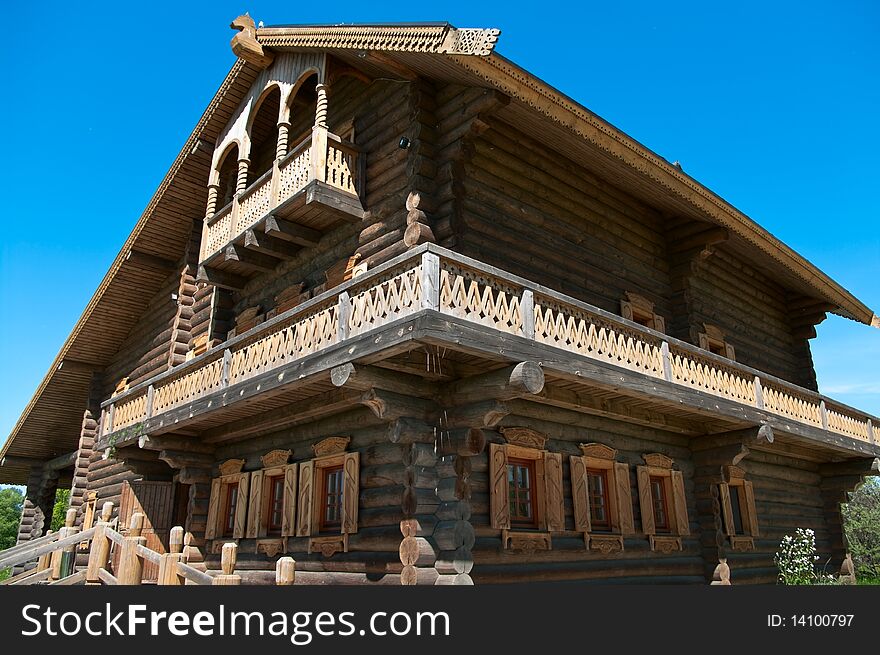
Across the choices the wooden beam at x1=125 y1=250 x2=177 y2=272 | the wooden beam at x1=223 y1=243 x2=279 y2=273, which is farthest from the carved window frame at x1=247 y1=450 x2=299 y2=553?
the wooden beam at x1=125 y1=250 x2=177 y2=272

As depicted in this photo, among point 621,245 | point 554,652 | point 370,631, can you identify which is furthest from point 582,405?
point 370,631

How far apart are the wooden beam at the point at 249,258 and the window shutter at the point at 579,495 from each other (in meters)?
7.81

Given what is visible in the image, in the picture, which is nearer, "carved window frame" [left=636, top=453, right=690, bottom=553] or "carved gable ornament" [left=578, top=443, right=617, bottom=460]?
"carved gable ornament" [left=578, top=443, right=617, bottom=460]

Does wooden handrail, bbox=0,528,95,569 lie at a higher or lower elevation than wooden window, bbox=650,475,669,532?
lower

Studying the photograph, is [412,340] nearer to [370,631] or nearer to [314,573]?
[370,631]

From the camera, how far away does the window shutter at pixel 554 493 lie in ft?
37.0

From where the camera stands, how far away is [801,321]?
21.5 m

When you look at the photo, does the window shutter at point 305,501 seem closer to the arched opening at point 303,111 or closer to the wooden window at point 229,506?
the wooden window at point 229,506

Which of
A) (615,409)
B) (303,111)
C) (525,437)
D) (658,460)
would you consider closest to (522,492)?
(525,437)

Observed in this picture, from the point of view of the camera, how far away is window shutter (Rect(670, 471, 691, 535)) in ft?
45.2

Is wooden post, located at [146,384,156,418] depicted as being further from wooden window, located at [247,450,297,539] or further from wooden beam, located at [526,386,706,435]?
wooden beam, located at [526,386,706,435]

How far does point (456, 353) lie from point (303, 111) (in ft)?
30.3

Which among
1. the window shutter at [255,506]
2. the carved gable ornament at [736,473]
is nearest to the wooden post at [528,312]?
the window shutter at [255,506]

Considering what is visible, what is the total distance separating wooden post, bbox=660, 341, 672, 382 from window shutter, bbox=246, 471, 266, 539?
25.8 ft
